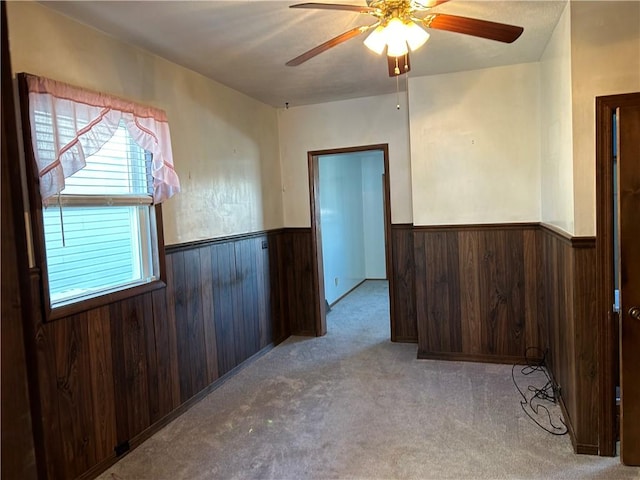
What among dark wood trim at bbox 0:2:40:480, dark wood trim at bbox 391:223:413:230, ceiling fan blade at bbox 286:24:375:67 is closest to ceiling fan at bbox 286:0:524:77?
ceiling fan blade at bbox 286:24:375:67

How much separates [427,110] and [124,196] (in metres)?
2.50

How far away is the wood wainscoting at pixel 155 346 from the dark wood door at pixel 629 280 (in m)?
2.50

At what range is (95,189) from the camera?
2.43 metres

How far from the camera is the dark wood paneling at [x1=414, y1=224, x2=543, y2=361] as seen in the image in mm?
3619

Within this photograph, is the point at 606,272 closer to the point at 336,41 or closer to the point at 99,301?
the point at 336,41

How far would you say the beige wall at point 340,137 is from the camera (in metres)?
4.21

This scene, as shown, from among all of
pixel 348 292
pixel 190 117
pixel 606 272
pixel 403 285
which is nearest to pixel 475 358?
pixel 403 285

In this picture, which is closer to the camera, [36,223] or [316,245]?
[36,223]

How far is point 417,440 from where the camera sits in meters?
2.54

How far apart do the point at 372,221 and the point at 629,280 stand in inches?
228

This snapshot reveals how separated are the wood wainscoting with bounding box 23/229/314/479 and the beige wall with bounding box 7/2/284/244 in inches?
9.0

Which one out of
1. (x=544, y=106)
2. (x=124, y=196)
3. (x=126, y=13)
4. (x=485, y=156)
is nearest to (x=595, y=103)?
(x=544, y=106)

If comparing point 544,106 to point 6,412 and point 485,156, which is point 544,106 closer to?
point 485,156

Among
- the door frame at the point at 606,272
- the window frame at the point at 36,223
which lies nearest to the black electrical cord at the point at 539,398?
the door frame at the point at 606,272
